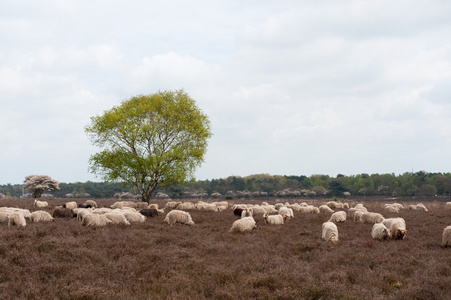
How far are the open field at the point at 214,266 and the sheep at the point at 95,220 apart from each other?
139 centimetres

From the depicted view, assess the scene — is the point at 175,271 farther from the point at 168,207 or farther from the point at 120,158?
the point at 120,158

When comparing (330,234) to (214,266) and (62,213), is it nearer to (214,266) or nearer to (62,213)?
(214,266)

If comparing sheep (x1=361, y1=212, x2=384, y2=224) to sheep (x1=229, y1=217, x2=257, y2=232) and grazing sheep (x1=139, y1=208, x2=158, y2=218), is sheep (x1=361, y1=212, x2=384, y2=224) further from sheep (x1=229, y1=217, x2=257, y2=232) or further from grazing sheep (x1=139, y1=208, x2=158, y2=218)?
grazing sheep (x1=139, y1=208, x2=158, y2=218)

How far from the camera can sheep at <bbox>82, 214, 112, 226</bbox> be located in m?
18.8

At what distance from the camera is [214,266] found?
37.0ft

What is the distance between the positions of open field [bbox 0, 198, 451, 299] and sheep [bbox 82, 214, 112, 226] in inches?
54.8

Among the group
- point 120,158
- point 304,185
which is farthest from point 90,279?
point 304,185

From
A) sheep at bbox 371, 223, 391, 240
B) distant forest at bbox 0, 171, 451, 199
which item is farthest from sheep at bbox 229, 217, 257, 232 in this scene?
distant forest at bbox 0, 171, 451, 199

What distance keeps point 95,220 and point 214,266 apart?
10260mm

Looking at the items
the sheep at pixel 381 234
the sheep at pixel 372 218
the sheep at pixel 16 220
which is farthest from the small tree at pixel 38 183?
the sheep at pixel 381 234

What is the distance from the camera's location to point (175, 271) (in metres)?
10.7

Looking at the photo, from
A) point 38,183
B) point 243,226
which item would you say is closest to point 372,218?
point 243,226

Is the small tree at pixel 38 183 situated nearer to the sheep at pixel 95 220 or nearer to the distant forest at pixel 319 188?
the distant forest at pixel 319 188

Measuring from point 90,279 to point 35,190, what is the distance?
52.1 metres
